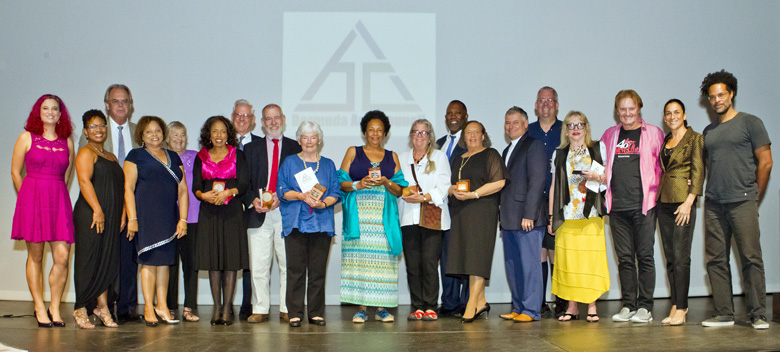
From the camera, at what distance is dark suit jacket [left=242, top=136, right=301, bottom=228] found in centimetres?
482

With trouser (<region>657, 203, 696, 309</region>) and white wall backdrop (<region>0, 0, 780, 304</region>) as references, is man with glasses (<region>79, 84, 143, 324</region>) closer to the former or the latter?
white wall backdrop (<region>0, 0, 780, 304</region>)

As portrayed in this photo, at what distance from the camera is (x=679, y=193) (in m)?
4.51

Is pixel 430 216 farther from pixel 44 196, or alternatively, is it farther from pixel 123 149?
pixel 44 196

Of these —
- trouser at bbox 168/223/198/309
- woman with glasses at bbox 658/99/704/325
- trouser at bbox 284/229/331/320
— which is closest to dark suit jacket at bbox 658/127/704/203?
woman with glasses at bbox 658/99/704/325

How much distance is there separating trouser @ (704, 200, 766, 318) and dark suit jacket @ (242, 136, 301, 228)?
3.15 meters

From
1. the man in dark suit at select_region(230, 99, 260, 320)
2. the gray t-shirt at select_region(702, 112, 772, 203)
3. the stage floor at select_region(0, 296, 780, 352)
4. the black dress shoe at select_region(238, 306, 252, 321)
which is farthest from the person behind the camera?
the man in dark suit at select_region(230, 99, 260, 320)

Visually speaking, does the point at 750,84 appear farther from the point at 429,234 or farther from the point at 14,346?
the point at 14,346

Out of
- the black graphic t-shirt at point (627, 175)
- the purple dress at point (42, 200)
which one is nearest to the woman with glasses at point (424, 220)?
the black graphic t-shirt at point (627, 175)

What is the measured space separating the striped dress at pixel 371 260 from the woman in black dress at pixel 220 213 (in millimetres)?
808

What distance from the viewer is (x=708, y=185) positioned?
4.60 meters

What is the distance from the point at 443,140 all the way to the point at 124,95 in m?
2.75

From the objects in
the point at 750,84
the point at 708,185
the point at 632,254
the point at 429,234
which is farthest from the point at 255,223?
the point at 750,84


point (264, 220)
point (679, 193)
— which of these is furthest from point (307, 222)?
point (679, 193)

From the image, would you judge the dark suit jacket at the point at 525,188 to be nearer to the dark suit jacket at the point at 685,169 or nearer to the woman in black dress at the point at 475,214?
the woman in black dress at the point at 475,214
